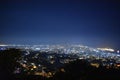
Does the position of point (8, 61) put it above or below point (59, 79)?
above

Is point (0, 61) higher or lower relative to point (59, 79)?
higher

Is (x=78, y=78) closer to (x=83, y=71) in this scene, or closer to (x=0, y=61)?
(x=83, y=71)

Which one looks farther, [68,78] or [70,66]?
[70,66]

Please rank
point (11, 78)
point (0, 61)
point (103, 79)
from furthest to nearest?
point (0, 61) < point (11, 78) < point (103, 79)

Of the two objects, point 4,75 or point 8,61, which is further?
point 8,61

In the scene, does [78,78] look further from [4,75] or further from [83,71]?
[4,75]

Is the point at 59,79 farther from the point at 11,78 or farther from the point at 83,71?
the point at 11,78

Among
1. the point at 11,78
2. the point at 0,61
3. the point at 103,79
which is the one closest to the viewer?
the point at 103,79

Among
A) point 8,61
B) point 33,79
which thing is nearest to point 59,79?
point 33,79

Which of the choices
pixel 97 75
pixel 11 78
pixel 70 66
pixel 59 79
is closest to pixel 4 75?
pixel 11 78
